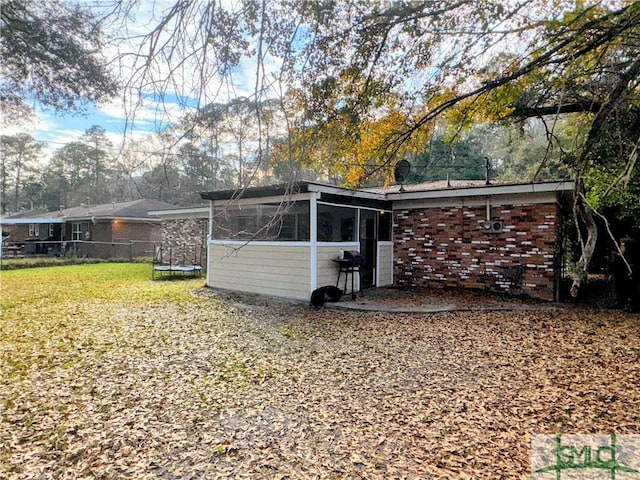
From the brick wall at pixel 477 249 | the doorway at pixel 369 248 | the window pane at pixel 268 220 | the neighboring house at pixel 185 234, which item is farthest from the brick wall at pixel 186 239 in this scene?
the brick wall at pixel 477 249

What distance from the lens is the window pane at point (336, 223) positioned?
8.22 metres

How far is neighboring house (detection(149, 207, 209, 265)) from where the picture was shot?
15164 mm

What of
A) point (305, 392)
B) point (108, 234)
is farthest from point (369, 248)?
point (108, 234)

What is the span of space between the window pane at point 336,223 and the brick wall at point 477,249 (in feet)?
5.60

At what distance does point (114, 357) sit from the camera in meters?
4.66

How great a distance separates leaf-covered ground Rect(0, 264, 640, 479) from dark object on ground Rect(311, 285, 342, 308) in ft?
3.90

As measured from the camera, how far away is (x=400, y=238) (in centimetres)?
1005

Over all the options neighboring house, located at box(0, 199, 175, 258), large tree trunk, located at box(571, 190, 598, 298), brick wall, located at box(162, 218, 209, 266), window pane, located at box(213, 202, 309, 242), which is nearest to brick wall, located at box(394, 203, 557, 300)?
window pane, located at box(213, 202, 309, 242)

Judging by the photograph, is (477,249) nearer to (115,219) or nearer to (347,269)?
(347,269)

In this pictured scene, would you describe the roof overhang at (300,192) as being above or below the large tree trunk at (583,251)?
above

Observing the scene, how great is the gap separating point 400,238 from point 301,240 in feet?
10.3

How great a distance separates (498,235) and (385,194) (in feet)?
9.21

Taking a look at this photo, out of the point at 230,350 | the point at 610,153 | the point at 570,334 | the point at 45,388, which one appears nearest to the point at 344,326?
the point at 230,350

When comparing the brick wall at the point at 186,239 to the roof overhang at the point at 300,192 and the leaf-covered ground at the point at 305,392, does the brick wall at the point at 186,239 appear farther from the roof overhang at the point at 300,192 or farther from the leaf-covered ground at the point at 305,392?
the leaf-covered ground at the point at 305,392
